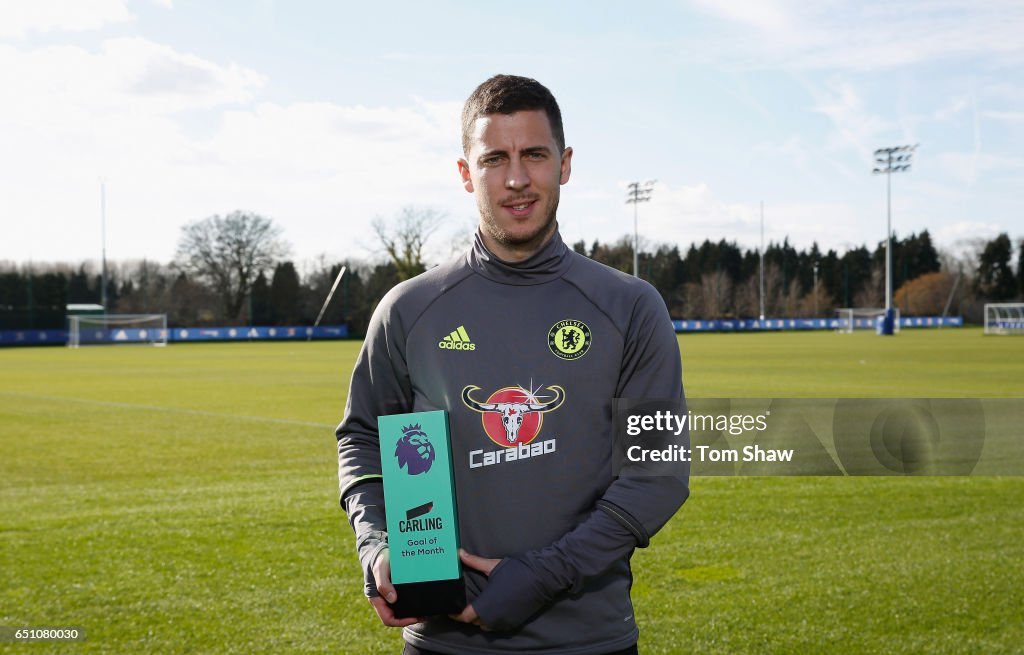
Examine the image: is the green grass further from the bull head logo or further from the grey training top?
the bull head logo

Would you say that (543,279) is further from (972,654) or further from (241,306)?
(241,306)

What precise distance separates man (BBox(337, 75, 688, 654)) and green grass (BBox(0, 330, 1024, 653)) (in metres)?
3.10

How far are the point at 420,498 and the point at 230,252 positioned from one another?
75952 mm

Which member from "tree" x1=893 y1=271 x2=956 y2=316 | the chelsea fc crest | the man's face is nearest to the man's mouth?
the man's face

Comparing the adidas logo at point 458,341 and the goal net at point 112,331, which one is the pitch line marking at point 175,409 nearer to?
the adidas logo at point 458,341

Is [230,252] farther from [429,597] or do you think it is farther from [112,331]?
[429,597]

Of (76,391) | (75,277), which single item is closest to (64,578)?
(76,391)

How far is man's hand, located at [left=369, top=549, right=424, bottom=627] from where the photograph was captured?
2.11 m

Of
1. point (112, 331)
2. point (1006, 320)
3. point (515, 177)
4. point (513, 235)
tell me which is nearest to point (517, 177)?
point (515, 177)

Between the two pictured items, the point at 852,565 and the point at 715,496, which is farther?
the point at 715,496

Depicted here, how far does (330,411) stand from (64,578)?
1124cm

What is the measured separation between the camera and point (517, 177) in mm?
2268

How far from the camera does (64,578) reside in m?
6.41

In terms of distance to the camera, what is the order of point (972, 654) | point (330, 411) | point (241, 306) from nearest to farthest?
1. point (972, 654)
2. point (330, 411)
3. point (241, 306)
